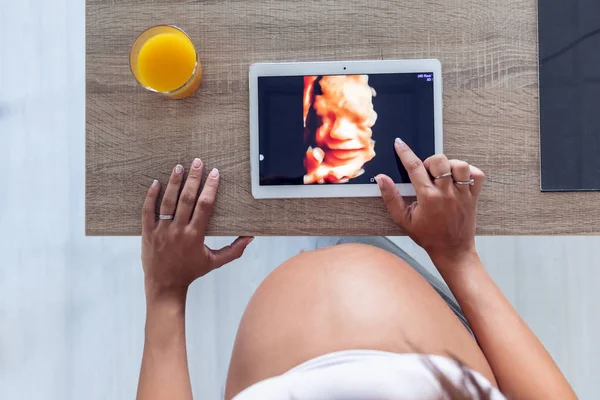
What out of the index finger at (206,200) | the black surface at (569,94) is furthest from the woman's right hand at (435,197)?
the index finger at (206,200)

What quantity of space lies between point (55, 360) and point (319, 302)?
3.12ft

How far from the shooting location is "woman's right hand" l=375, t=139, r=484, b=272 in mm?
678

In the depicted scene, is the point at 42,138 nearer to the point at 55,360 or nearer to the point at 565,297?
the point at 55,360

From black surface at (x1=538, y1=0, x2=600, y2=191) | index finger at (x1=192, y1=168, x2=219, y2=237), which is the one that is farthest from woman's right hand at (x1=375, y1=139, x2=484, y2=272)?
index finger at (x1=192, y1=168, x2=219, y2=237)

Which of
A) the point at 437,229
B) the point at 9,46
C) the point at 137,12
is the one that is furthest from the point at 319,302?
the point at 9,46

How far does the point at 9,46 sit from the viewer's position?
1.17 metres

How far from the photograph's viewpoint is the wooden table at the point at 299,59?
71 centimetres

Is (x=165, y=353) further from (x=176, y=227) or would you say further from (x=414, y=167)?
(x=414, y=167)

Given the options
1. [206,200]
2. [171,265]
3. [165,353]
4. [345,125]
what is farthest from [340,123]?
[165,353]

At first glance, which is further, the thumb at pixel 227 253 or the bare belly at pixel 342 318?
the thumb at pixel 227 253

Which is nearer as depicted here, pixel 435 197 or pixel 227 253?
pixel 435 197

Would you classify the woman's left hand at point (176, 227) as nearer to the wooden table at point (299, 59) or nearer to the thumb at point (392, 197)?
the wooden table at point (299, 59)

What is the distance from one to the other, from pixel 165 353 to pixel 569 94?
0.77 meters

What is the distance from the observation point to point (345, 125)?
2.26 feet
